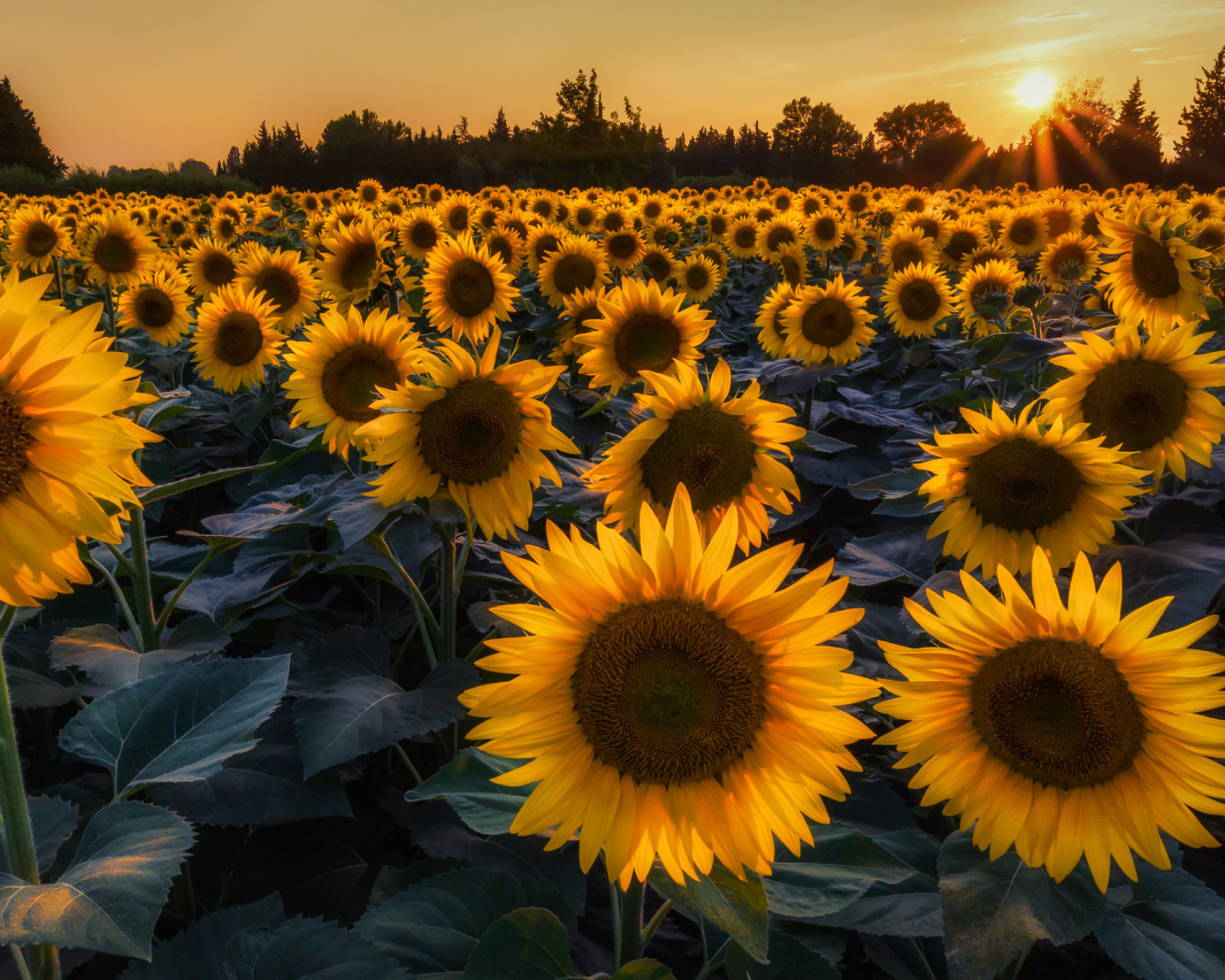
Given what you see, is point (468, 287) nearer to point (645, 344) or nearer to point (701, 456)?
point (645, 344)

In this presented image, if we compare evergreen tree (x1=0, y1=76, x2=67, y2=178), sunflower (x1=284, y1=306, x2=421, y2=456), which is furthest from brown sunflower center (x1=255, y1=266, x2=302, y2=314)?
evergreen tree (x1=0, y1=76, x2=67, y2=178)

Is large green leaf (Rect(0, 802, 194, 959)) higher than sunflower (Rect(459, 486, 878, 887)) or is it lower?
lower

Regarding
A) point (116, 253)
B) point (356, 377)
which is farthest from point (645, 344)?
point (116, 253)

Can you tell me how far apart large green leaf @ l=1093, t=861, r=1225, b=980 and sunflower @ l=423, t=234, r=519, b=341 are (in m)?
4.34

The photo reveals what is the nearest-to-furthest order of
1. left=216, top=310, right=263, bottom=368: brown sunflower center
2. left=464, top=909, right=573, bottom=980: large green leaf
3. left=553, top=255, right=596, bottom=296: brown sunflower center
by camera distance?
left=464, top=909, right=573, bottom=980: large green leaf, left=216, top=310, right=263, bottom=368: brown sunflower center, left=553, top=255, right=596, bottom=296: brown sunflower center

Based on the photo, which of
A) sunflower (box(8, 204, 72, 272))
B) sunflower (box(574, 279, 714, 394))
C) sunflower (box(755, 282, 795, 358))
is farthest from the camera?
sunflower (box(8, 204, 72, 272))

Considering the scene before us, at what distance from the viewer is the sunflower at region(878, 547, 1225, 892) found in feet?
4.53

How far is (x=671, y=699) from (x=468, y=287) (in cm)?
437

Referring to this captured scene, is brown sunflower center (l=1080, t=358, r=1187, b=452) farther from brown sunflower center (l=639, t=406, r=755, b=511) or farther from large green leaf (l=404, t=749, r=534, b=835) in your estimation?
large green leaf (l=404, t=749, r=534, b=835)

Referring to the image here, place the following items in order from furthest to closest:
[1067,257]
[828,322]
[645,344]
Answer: [1067,257] → [828,322] → [645,344]

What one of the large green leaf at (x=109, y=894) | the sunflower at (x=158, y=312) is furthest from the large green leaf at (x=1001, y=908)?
the sunflower at (x=158, y=312)

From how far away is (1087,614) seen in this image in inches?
56.2

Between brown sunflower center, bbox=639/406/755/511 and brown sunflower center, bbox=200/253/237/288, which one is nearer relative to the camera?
brown sunflower center, bbox=639/406/755/511

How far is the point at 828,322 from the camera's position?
16.5 ft
